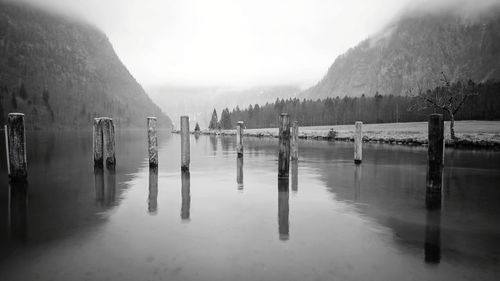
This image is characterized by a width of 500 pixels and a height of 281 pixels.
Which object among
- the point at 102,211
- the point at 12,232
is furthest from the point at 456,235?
the point at 12,232

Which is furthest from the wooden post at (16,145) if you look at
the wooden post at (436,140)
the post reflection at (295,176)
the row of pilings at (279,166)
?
the wooden post at (436,140)

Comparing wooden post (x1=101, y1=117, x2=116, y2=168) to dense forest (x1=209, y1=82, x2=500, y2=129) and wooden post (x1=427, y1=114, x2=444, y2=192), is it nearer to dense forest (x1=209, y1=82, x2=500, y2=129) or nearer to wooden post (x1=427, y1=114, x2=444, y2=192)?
wooden post (x1=427, y1=114, x2=444, y2=192)

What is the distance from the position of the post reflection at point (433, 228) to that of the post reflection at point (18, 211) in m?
9.21

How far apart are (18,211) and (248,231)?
7655 mm

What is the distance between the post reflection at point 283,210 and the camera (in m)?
8.16

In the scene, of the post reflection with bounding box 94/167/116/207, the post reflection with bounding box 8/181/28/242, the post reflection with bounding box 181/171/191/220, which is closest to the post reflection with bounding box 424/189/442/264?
the post reflection with bounding box 181/171/191/220

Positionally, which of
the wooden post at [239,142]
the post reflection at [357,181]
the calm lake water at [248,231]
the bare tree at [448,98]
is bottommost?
the calm lake water at [248,231]

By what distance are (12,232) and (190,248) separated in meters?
4.92

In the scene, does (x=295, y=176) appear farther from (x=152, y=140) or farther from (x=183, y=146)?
(x=152, y=140)

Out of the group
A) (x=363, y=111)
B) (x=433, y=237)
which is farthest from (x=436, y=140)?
(x=363, y=111)

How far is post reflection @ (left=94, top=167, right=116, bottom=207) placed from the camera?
1209 centimetres

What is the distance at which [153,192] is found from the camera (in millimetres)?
13359

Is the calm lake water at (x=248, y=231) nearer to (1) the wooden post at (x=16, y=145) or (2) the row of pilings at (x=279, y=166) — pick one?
(2) the row of pilings at (x=279, y=166)

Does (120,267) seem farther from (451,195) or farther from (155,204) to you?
(451,195)
